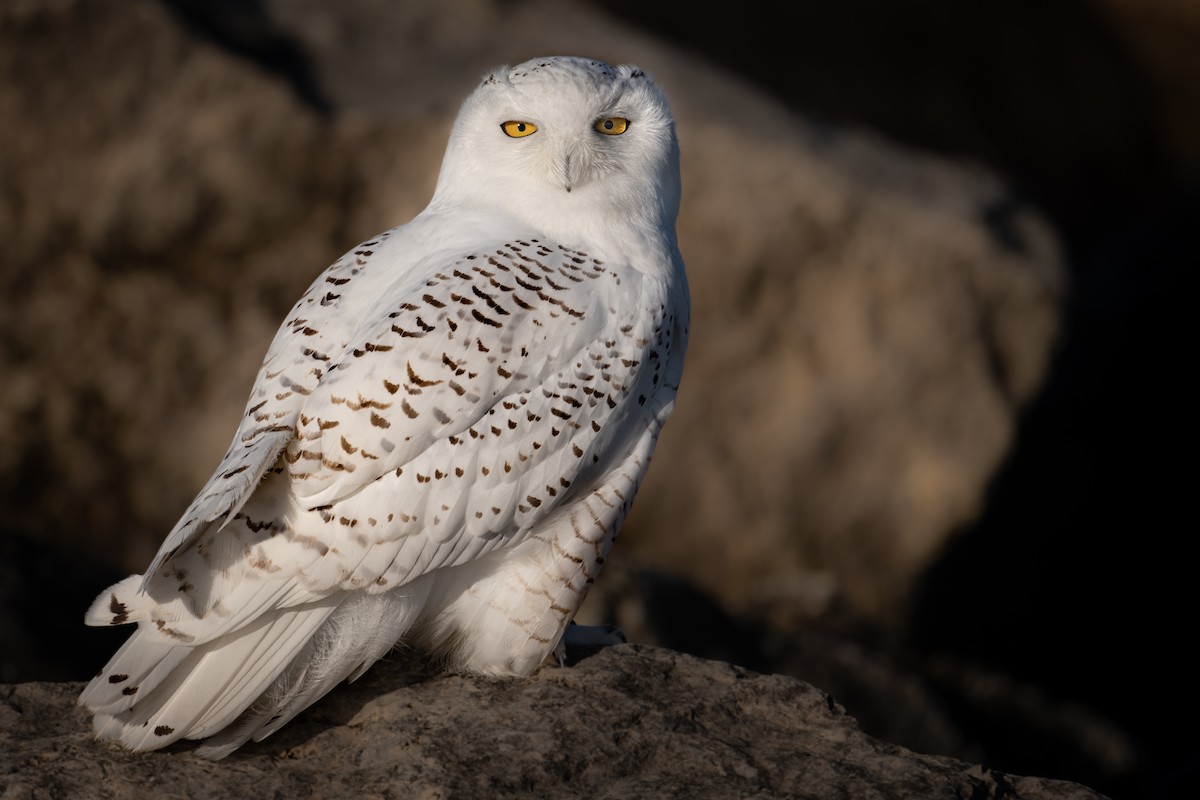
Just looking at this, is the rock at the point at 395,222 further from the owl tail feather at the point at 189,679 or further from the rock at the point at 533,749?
the owl tail feather at the point at 189,679

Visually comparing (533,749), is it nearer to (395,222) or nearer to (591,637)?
(591,637)

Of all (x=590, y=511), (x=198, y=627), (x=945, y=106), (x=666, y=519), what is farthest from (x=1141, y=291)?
(x=198, y=627)

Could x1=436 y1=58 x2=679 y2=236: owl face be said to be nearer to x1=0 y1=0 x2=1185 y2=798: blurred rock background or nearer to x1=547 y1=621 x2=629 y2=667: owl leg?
x1=547 y1=621 x2=629 y2=667: owl leg

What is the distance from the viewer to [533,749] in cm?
330

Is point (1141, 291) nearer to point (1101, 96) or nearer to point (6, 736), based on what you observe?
point (1101, 96)

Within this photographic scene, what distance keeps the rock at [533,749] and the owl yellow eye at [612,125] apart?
1490 mm

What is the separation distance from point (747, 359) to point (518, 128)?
157 inches

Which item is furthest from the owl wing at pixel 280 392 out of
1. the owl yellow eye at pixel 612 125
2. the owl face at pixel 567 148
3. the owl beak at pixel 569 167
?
the owl yellow eye at pixel 612 125

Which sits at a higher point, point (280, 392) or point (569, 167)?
point (569, 167)

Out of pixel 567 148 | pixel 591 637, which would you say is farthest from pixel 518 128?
pixel 591 637

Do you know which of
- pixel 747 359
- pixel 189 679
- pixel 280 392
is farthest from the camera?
pixel 747 359

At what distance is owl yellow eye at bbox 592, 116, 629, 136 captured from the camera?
12.7ft

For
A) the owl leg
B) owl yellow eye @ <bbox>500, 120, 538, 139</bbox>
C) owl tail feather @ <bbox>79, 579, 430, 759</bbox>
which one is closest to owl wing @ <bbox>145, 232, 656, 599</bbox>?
owl tail feather @ <bbox>79, 579, 430, 759</bbox>

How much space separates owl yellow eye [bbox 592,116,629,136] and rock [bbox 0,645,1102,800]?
4.89ft
